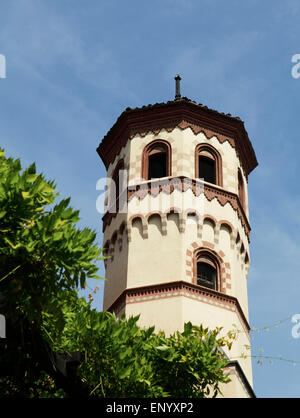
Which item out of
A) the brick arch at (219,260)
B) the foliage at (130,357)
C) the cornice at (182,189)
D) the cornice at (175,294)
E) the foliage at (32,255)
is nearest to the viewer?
the foliage at (32,255)

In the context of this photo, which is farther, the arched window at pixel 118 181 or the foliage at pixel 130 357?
the arched window at pixel 118 181

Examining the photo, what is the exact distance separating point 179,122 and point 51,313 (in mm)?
14415

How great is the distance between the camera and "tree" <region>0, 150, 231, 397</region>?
1138 centimetres

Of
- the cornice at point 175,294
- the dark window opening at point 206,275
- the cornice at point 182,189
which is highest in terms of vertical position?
the cornice at point 182,189

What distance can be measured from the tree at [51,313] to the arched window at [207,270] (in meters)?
7.59

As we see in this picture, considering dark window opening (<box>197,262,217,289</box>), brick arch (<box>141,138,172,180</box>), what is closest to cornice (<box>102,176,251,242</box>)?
brick arch (<box>141,138,172,180</box>)

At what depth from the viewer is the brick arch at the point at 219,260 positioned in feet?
73.4

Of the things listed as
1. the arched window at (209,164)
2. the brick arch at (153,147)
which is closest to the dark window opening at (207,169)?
the arched window at (209,164)

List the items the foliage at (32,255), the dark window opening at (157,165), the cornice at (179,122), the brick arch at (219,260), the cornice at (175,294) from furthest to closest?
the cornice at (179,122) → the dark window opening at (157,165) → the brick arch at (219,260) → the cornice at (175,294) → the foliage at (32,255)

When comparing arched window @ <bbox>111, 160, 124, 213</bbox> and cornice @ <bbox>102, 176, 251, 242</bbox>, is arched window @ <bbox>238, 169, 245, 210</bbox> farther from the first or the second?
arched window @ <bbox>111, 160, 124, 213</bbox>

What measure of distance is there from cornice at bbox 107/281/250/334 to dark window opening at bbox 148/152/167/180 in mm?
4957

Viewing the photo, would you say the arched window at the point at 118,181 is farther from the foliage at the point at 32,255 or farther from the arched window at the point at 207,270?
the foliage at the point at 32,255
